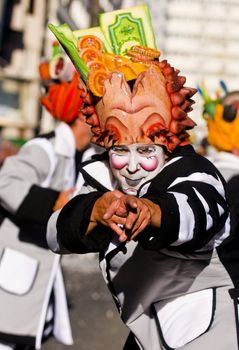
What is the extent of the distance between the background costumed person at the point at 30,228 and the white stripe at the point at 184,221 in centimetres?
169

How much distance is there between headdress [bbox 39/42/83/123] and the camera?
4.13 m

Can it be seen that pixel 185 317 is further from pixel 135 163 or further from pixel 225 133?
pixel 225 133

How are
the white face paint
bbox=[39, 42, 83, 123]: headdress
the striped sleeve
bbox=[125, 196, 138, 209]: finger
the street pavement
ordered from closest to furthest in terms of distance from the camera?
1. bbox=[125, 196, 138, 209]: finger
2. the striped sleeve
3. the white face paint
4. bbox=[39, 42, 83, 123]: headdress
5. the street pavement

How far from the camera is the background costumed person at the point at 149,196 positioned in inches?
79.0

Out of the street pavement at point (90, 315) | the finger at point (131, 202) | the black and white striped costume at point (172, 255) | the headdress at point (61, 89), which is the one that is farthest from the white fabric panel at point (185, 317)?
the street pavement at point (90, 315)

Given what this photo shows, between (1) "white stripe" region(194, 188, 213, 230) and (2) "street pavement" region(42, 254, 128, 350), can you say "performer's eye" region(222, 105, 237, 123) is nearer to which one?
(1) "white stripe" region(194, 188, 213, 230)

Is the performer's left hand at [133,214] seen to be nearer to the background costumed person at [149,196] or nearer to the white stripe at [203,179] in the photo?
the background costumed person at [149,196]

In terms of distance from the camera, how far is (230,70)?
6781 cm

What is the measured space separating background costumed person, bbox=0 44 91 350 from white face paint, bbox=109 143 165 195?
1.41 meters

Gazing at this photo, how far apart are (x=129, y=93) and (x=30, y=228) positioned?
1.76 metres

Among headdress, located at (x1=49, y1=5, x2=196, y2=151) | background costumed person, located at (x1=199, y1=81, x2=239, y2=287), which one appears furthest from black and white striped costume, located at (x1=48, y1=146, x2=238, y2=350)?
background costumed person, located at (x1=199, y1=81, x2=239, y2=287)

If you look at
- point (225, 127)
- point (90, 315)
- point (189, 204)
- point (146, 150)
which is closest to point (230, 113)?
point (225, 127)

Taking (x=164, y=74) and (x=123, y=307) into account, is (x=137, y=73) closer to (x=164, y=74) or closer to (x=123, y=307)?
(x=164, y=74)

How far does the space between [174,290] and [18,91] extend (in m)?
14.1
